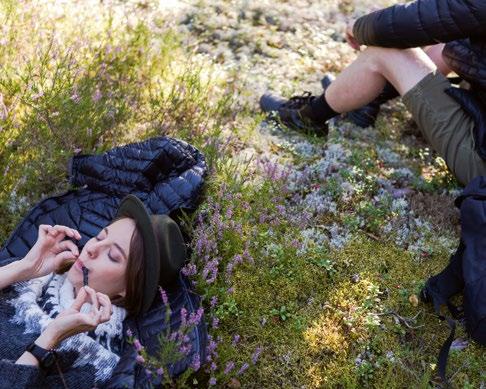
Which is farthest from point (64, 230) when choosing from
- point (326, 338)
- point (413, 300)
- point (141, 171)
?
point (413, 300)

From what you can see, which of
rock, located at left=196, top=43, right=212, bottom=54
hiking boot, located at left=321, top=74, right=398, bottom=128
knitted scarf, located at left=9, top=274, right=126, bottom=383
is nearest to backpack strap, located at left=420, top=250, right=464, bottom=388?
knitted scarf, located at left=9, top=274, right=126, bottom=383

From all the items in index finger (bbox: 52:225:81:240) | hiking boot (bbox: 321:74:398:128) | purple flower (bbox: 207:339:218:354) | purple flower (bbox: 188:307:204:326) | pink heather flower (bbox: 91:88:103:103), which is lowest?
hiking boot (bbox: 321:74:398:128)

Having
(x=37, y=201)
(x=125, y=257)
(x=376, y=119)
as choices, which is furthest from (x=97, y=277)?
(x=376, y=119)

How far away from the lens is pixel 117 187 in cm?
475

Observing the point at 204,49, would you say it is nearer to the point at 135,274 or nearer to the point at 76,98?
the point at 76,98

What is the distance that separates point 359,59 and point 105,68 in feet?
8.67

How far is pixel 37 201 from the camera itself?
4688 mm

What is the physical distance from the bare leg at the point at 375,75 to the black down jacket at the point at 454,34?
0.17m

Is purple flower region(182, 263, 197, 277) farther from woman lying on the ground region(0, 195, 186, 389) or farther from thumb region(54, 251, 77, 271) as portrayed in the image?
thumb region(54, 251, 77, 271)

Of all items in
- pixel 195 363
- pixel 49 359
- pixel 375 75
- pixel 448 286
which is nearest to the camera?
pixel 49 359

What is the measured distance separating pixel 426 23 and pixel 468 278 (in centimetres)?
235

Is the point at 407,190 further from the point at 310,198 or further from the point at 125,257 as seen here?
the point at 125,257

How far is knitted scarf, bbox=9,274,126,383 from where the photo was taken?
11.0 feet

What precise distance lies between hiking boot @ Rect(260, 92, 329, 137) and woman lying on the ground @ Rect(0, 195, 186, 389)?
9.29ft
